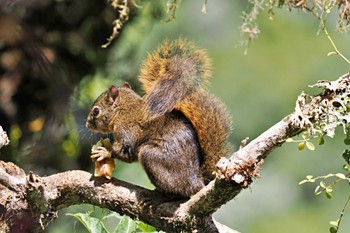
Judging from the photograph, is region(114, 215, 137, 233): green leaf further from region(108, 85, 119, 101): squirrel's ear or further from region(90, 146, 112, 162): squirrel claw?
region(108, 85, 119, 101): squirrel's ear

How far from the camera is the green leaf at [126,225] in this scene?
2.80 metres

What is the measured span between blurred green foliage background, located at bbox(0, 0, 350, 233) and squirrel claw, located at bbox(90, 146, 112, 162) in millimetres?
690

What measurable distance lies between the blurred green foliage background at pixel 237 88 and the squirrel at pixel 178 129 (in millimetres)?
757

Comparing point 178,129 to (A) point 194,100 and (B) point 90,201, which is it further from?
(B) point 90,201

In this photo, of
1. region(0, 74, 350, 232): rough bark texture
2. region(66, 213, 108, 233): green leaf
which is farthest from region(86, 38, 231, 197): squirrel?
region(66, 213, 108, 233): green leaf

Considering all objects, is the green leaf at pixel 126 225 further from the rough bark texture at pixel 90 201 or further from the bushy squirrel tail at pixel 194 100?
the bushy squirrel tail at pixel 194 100

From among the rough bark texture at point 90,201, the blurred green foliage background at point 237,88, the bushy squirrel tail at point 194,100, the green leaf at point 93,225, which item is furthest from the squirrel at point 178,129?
the blurred green foliage background at point 237,88

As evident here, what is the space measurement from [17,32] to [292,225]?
2024mm

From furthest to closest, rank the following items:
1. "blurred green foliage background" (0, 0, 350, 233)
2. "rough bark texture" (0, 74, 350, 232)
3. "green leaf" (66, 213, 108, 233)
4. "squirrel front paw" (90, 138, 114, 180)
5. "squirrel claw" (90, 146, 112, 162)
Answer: "blurred green foliage background" (0, 0, 350, 233) → "squirrel claw" (90, 146, 112, 162) → "squirrel front paw" (90, 138, 114, 180) → "green leaf" (66, 213, 108, 233) → "rough bark texture" (0, 74, 350, 232)

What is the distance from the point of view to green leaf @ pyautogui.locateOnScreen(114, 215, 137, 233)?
2.80 metres

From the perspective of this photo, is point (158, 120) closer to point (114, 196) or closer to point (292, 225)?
point (114, 196)

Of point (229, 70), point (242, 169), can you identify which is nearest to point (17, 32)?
point (242, 169)

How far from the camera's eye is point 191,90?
9.70ft

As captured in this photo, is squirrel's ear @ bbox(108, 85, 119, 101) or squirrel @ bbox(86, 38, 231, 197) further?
squirrel's ear @ bbox(108, 85, 119, 101)
